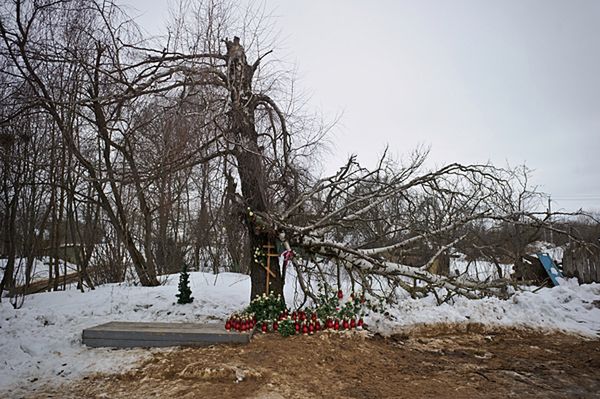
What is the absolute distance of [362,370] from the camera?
439 cm

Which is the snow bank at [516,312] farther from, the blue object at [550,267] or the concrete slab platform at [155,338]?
the concrete slab platform at [155,338]

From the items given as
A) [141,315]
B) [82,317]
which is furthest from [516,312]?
[82,317]

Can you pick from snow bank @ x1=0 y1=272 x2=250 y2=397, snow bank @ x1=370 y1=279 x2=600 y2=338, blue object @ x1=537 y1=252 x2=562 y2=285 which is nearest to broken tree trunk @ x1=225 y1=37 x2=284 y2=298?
snow bank @ x1=0 y1=272 x2=250 y2=397

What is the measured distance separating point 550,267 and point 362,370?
23.2 ft

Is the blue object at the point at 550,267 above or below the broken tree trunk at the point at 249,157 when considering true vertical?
below

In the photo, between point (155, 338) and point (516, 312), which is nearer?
point (155, 338)

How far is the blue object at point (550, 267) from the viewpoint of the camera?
8906 mm

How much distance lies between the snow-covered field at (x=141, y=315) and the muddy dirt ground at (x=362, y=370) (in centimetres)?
57

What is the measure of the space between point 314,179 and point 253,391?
4030 millimetres

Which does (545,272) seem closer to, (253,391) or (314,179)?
(314,179)

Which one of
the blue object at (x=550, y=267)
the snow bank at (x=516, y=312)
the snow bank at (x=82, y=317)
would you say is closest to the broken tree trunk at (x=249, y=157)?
the snow bank at (x=82, y=317)

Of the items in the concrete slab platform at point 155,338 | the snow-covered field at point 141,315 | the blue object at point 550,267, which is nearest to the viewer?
the snow-covered field at point 141,315

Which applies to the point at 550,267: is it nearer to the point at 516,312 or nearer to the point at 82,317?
the point at 516,312

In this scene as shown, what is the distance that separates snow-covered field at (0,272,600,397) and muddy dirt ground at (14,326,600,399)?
22.4 inches
